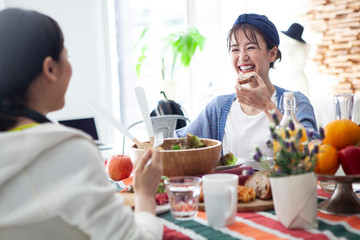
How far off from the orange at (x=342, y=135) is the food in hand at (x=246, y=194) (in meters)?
0.23

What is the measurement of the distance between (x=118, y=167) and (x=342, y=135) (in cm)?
78

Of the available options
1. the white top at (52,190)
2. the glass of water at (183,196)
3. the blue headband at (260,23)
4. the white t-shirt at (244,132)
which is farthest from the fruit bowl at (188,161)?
the blue headband at (260,23)

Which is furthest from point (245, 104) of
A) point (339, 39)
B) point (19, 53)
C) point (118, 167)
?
point (339, 39)

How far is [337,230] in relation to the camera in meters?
0.84

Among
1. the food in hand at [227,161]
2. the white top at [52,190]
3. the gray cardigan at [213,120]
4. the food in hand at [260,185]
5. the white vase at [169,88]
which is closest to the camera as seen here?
the white top at [52,190]

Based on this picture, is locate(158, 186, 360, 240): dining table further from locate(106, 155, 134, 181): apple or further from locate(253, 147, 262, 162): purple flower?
locate(106, 155, 134, 181): apple

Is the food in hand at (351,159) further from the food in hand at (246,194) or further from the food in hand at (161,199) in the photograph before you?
the food in hand at (161,199)

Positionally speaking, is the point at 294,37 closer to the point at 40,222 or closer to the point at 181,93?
the point at 181,93

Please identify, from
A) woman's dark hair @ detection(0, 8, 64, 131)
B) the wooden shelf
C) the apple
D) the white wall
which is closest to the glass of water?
woman's dark hair @ detection(0, 8, 64, 131)

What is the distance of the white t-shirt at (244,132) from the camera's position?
5.98 ft

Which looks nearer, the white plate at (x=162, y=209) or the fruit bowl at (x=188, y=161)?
the white plate at (x=162, y=209)

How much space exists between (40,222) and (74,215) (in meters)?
0.06

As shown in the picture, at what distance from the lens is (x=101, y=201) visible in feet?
2.21

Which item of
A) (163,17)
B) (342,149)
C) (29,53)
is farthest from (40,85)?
(163,17)
